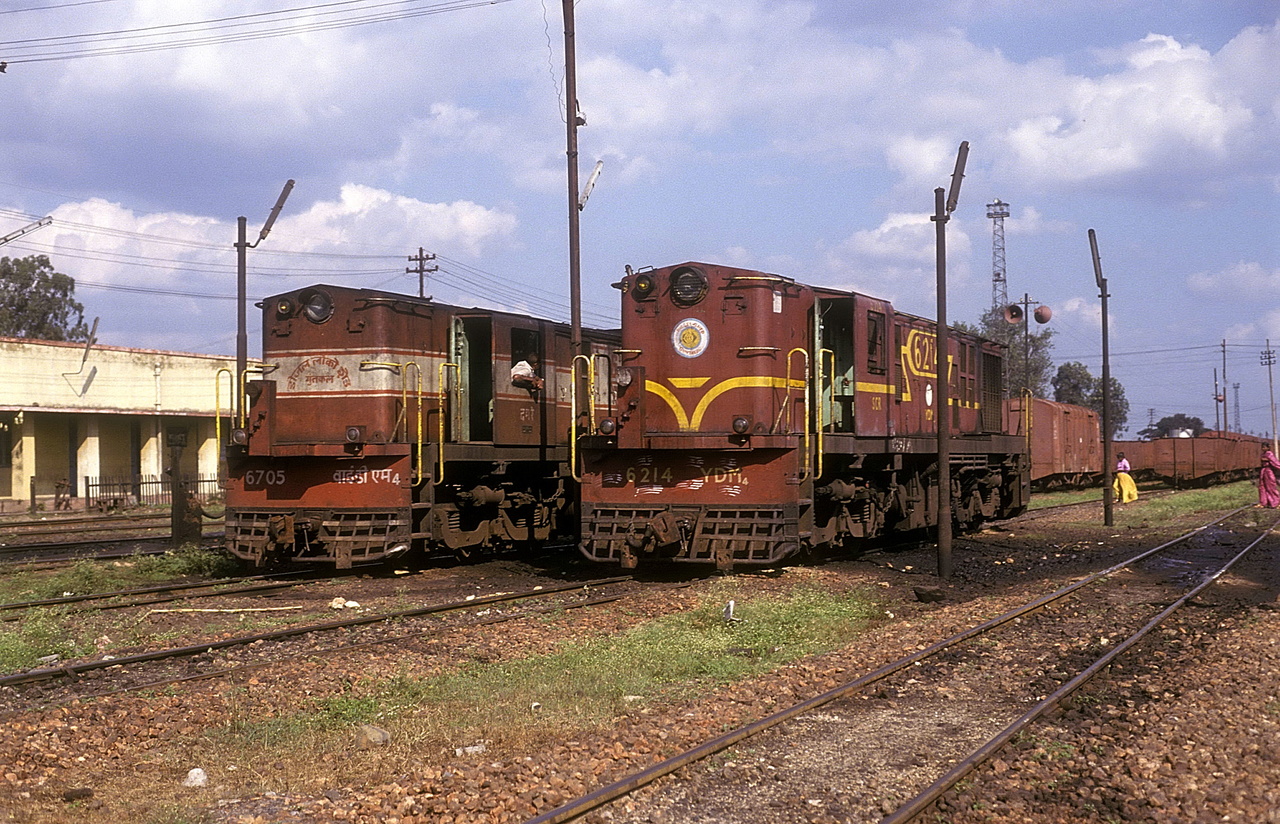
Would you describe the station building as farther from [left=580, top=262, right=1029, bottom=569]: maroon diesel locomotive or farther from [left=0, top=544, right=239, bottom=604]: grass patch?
[left=580, top=262, right=1029, bottom=569]: maroon diesel locomotive

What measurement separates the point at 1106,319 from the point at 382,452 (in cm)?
1703

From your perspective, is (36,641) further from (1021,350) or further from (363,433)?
(1021,350)

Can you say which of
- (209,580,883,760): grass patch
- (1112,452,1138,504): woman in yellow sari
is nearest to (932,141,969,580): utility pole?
(209,580,883,760): grass patch

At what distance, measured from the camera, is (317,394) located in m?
14.1

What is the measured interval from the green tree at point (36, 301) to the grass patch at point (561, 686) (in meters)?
56.0

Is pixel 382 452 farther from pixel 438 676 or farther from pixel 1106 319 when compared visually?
pixel 1106 319

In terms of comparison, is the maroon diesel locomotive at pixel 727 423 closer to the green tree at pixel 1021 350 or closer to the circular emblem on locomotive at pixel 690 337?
the circular emblem on locomotive at pixel 690 337

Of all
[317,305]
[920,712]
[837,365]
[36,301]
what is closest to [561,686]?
[920,712]

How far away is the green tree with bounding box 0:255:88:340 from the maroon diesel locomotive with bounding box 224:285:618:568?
162 ft

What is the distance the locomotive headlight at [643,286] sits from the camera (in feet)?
44.5

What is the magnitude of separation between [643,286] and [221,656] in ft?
22.4

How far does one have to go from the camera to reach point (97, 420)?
1358 inches

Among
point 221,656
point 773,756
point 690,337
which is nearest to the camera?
point 773,756

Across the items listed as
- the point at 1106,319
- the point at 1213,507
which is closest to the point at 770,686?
the point at 1106,319
